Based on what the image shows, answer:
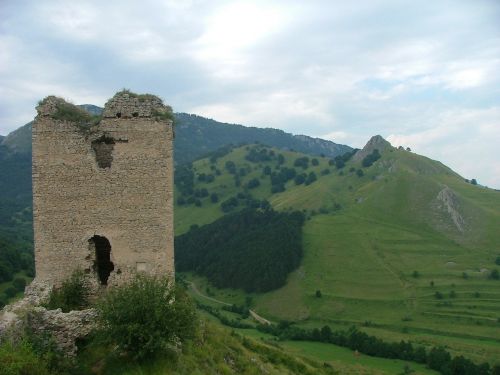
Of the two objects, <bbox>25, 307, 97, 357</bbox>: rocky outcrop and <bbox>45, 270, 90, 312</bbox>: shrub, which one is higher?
<bbox>45, 270, 90, 312</bbox>: shrub

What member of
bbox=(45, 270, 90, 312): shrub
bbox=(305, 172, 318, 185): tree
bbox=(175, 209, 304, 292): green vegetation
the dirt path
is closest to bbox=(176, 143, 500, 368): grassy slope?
the dirt path

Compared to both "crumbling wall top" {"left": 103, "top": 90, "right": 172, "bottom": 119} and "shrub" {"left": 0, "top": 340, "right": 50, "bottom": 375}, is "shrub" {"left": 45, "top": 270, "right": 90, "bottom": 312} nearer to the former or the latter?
"shrub" {"left": 0, "top": 340, "right": 50, "bottom": 375}

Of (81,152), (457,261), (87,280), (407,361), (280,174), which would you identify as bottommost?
(407,361)

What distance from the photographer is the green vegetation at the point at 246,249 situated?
365 ft

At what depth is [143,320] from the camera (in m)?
12.5

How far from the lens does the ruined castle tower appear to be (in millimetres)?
15477

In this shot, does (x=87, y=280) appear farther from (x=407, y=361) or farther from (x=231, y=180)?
(x=231, y=180)

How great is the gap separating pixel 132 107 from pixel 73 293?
6.01 m

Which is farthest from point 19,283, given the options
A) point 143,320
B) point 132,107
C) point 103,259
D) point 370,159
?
point 370,159

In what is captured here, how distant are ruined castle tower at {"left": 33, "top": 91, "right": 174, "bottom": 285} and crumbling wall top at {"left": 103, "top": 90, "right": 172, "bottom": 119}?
0.03m

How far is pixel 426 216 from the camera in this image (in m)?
128

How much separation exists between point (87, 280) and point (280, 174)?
17910 cm

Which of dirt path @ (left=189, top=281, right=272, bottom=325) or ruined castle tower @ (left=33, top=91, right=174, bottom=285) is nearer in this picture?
ruined castle tower @ (left=33, top=91, right=174, bottom=285)

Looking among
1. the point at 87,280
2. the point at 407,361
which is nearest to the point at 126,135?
the point at 87,280
